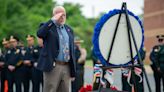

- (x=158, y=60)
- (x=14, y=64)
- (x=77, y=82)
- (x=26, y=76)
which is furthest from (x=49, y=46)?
(x=26, y=76)

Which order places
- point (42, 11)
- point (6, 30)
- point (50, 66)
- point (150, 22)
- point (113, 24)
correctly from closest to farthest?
point (113, 24), point (50, 66), point (150, 22), point (6, 30), point (42, 11)

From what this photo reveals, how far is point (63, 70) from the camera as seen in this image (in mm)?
8672

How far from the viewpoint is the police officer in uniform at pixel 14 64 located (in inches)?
582

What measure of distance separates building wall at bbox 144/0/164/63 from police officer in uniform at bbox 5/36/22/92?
32.2m

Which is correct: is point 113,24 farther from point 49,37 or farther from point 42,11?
point 42,11

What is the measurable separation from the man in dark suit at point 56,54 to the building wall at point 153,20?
37.7 meters

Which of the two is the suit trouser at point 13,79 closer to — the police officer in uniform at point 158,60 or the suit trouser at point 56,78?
the police officer in uniform at point 158,60

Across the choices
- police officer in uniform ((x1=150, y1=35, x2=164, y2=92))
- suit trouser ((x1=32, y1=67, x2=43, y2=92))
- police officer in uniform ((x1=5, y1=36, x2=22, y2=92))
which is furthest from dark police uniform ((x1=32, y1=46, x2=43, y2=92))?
police officer in uniform ((x1=150, y1=35, x2=164, y2=92))

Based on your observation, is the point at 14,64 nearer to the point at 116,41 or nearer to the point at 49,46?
the point at 49,46

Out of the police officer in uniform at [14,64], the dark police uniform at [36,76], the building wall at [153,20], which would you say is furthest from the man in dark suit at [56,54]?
the building wall at [153,20]

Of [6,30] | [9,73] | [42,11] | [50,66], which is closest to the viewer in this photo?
[50,66]

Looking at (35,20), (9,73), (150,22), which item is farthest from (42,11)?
(9,73)

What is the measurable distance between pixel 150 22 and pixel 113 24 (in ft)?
141

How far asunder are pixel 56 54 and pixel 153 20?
41683mm
